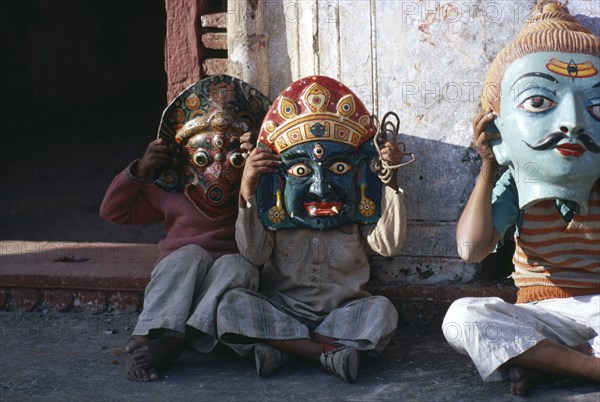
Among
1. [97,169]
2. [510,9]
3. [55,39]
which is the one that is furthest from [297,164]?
[55,39]

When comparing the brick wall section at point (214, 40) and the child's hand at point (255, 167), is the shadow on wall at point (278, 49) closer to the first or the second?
the brick wall section at point (214, 40)

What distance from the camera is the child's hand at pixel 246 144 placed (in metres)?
4.25

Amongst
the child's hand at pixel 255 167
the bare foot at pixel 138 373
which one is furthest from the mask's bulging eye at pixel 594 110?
the bare foot at pixel 138 373

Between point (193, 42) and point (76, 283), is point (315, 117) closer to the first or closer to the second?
point (193, 42)

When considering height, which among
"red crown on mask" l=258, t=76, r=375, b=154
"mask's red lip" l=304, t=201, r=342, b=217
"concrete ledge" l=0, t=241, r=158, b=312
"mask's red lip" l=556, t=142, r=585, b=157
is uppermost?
"red crown on mask" l=258, t=76, r=375, b=154

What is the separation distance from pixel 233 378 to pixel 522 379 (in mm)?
1187

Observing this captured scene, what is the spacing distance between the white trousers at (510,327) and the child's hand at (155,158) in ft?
4.85

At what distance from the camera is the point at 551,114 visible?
3.52m

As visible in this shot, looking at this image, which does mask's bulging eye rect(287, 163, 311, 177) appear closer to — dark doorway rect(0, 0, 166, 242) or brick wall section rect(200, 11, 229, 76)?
brick wall section rect(200, 11, 229, 76)

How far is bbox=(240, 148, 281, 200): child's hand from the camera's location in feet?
13.3

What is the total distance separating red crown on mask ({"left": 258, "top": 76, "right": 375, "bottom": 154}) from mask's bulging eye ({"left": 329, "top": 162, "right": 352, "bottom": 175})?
10 centimetres

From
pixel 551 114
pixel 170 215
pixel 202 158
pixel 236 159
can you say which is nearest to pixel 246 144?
pixel 236 159

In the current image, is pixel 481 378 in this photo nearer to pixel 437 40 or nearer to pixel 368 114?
pixel 368 114

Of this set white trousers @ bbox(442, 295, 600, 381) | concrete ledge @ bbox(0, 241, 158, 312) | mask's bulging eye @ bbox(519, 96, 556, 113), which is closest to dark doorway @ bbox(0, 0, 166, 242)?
concrete ledge @ bbox(0, 241, 158, 312)
